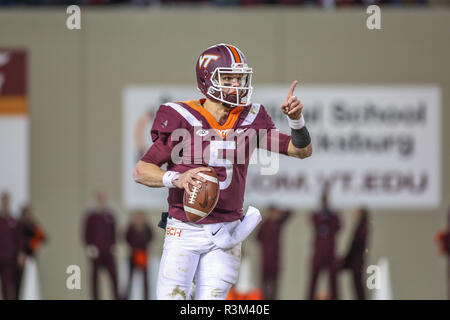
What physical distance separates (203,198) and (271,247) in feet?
27.4

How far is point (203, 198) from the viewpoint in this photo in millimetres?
A: 4113

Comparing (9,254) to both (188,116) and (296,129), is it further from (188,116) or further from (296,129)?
(296,129)

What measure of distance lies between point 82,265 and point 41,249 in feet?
2.32

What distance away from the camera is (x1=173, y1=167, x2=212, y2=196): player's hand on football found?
13.5 feet

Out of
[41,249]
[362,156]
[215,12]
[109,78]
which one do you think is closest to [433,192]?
[362,156]

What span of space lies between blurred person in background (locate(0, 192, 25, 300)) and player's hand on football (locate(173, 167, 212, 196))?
765 cm

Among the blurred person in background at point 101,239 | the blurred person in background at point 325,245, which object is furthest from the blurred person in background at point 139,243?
the blurred person in background at point 325,245

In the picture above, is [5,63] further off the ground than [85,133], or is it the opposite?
[5,63]

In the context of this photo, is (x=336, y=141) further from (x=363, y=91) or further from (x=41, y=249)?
(x=41, y=249)

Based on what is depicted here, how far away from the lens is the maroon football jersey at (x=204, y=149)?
172 inches

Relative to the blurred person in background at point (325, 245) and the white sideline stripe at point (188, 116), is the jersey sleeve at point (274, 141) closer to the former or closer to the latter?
the white sideline stripe at point (188, 116)

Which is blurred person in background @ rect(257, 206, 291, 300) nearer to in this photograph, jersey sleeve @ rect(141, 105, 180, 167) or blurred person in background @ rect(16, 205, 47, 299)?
blurred person in background @ rect(16, 205, 47, 299)

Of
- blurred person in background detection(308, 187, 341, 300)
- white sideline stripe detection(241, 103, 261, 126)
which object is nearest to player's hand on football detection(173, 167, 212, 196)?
white sideline stripe detection(241, 103, 261, 126)
